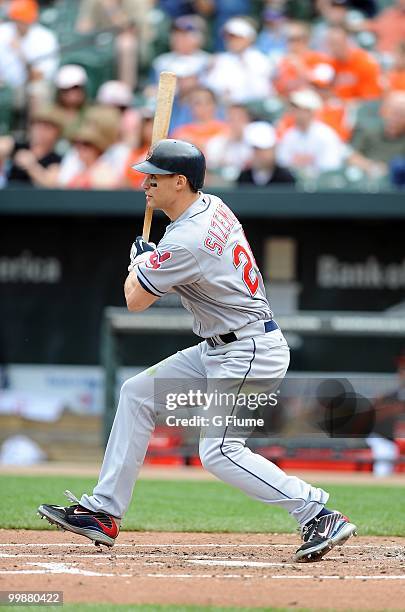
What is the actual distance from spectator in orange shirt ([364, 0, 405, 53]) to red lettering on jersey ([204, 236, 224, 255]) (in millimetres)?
7688

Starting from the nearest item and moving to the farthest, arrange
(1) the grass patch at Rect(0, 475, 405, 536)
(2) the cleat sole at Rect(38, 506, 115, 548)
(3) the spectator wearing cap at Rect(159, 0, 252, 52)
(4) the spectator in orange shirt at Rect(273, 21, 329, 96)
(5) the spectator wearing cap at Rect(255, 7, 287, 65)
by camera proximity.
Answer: (2) the cleat sole at Rect(38, 506, 115, 548) → (1) the grass patch at Rect(0, 475, 405, 536) → (4) the spectator in orange shirt at Rect(273, 21, 329, 96) → (5) the spectator wearing cap at Rect(255, 7, 287, 65) → (3) the spectator wearing cap at Rect(159, 0, 252, 52)

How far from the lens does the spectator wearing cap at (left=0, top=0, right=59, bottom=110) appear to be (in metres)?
11.7

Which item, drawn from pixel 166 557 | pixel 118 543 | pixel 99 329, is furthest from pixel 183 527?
pixel 99 329

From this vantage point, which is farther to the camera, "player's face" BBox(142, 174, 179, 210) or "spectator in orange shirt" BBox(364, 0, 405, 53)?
"spectator in orange shirt" BBox(364, 0, 405, 53)

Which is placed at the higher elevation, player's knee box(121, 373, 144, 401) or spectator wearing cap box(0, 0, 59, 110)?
player's knee box(121, 373, 144, 401)

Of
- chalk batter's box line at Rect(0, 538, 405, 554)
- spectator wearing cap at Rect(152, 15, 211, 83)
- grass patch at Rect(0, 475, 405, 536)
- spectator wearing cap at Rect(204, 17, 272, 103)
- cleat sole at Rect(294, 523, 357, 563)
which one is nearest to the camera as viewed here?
cleat sole at Rect(294, 523, 357, 563)

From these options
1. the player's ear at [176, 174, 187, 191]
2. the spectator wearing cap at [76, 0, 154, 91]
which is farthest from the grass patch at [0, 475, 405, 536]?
the spectator wearing cap at [76, 0, 154, 91]

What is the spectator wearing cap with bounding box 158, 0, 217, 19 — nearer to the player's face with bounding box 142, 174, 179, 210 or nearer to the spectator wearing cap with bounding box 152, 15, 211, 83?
the spectator wearing cap with bounding box 152, 15, 211, 83

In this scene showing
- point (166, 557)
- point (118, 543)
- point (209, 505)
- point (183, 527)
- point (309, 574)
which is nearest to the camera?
point (309, 574)

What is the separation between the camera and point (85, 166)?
10.6 meters

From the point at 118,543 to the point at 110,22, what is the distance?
28.3ft

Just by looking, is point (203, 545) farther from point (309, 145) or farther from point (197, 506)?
point (309, 145)

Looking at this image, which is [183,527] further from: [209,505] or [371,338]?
[371,338]

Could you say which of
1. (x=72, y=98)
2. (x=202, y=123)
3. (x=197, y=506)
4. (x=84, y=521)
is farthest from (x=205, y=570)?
(x=72, y=98)
